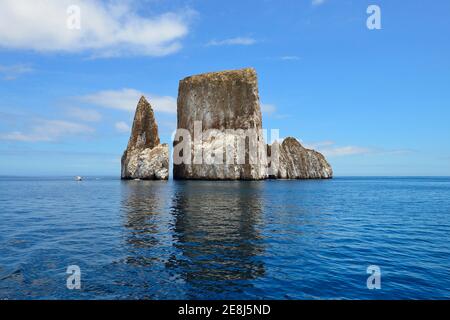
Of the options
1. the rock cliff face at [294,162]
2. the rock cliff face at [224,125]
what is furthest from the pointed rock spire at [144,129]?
the rock cliff face at [294,162]

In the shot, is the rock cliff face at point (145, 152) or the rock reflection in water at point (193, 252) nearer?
the rock reflection in water at point (193, 252)

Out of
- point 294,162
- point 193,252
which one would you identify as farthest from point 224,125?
point 193,252

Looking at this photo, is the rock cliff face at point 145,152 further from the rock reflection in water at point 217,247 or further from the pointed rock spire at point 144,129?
the rock reflection in water at point 217,247

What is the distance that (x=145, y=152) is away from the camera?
111 meters

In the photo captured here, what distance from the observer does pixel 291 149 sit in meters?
147

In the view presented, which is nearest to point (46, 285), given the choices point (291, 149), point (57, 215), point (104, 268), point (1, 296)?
point (1, 296)

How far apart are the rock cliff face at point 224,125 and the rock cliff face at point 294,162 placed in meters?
25.6

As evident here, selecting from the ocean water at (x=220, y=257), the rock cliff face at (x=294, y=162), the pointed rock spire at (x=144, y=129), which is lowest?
the ocean water at (x=220, y=257)

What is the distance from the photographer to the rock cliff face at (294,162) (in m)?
141

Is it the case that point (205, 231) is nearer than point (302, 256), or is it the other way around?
point (302, 256)

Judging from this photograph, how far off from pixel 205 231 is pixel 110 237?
6.18 m

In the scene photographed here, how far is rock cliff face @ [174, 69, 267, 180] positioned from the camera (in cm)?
10625

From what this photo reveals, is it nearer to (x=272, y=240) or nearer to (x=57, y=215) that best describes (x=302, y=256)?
(x=272, y=240)
